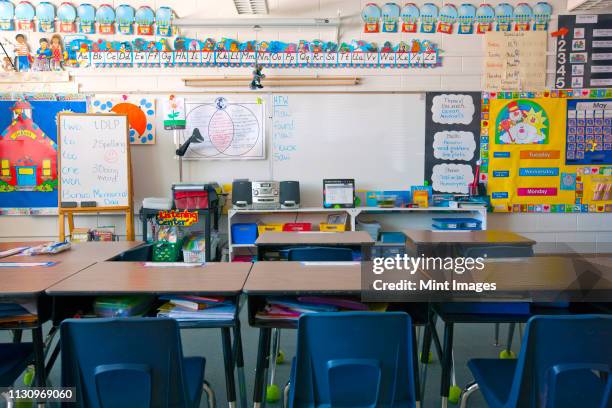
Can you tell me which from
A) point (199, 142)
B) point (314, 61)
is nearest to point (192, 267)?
point (199, 142)

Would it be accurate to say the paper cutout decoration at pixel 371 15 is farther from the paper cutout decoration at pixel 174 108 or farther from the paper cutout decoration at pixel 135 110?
the paper cutout decoration at pixel 135 110

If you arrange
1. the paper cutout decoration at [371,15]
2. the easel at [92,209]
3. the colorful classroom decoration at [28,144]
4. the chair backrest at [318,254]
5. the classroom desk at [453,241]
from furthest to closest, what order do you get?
the paper cutout decoration at [371,15], the colorful classroom decoration at [28,144], the easel at [92,209], the classroom desk at [453,241], the chair backrest at [318,254]

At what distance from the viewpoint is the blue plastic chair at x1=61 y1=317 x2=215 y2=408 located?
4.21 feet

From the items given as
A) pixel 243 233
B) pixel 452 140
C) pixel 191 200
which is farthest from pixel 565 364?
pixel 452 140

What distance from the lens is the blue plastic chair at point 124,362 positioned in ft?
4.21

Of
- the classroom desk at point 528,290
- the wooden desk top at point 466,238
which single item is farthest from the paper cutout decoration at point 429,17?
the classroom desk at point 528,290

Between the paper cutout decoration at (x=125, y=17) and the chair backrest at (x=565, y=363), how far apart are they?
183 inches

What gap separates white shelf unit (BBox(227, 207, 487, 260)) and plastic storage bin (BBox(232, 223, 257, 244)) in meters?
0.06

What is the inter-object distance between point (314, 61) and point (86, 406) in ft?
13.0

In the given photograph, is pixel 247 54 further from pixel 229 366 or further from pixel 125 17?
pixel 229 366

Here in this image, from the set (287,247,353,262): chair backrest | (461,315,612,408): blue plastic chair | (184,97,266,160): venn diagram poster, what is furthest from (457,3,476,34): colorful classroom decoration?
(461,315,612,408): blue plastic chair

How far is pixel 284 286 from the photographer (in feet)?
5.64

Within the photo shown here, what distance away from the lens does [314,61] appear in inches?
182

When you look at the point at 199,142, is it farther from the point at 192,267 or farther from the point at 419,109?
the point at 192,267
